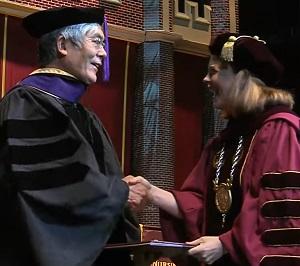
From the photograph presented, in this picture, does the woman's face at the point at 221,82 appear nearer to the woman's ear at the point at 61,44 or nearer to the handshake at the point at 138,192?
the handshake at the point at 138,192

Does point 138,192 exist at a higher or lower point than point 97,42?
lower

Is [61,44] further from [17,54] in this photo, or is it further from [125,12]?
[125,12]

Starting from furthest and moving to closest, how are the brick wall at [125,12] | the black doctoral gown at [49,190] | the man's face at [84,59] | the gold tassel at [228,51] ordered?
1. the brick wall at [125,12]
2. the gold tassel at [228,51]
3. the man's face at [84,59]
4. the black doctoral gown at [49,190]

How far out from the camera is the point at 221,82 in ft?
13.4

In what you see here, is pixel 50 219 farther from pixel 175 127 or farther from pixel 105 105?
pixel 175 127

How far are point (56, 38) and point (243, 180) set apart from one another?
1.15 m

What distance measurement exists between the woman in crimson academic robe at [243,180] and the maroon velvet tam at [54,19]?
33.2 inches

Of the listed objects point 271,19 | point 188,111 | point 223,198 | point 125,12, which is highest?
point 271,19

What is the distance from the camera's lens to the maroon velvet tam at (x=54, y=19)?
12.0 feet

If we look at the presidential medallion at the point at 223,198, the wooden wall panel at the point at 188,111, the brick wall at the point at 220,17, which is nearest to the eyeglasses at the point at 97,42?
the presidential medallion at the point at 223,198

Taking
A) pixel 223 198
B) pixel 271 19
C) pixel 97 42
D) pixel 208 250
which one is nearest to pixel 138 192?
pixel 223 198

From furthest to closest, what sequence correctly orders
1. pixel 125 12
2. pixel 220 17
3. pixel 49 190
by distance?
pixel 220 17, pixel 125 12, pixel 49 190

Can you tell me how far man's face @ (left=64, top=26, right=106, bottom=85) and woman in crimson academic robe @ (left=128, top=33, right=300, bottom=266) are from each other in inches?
26.8

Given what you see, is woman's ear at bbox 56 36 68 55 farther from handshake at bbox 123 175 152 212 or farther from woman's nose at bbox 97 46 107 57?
handshake at bbox 123 175 152 212
